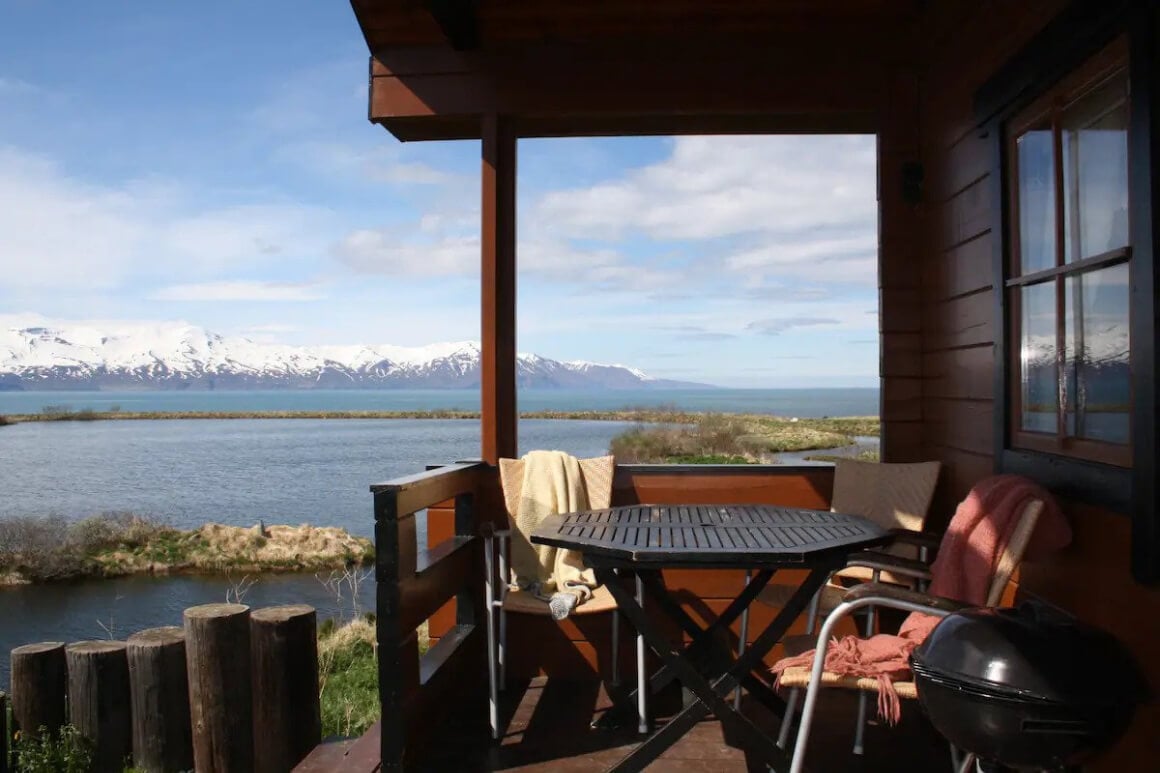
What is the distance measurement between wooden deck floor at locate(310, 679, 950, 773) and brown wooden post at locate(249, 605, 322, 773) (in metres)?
0.78

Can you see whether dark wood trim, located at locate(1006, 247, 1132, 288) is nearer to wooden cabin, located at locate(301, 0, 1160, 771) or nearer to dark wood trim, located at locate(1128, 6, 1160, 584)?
wooden cabin, located at locate(301, 0, 1160, 771)

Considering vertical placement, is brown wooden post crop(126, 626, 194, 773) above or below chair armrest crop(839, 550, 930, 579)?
below

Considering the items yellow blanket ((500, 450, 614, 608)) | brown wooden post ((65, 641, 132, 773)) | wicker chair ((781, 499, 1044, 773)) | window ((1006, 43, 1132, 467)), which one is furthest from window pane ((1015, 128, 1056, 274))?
brown wooden post ((65, 641, 132, 773))

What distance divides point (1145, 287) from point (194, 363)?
11275 centimetres

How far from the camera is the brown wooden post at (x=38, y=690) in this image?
12.9 ft

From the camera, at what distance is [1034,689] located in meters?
1.58

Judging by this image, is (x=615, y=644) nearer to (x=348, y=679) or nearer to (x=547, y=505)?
(x=547, y=505)

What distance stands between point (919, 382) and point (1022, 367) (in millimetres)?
1030

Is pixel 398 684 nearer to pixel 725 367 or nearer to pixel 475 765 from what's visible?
pixel 475 765

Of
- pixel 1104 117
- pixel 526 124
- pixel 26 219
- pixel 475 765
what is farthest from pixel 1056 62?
pixel 26 219

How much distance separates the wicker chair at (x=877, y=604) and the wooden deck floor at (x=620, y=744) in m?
0.51

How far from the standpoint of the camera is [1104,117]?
2270 millimetres

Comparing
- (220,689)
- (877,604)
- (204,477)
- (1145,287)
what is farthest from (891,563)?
(204,477)

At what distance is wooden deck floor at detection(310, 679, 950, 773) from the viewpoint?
9.07 ft
